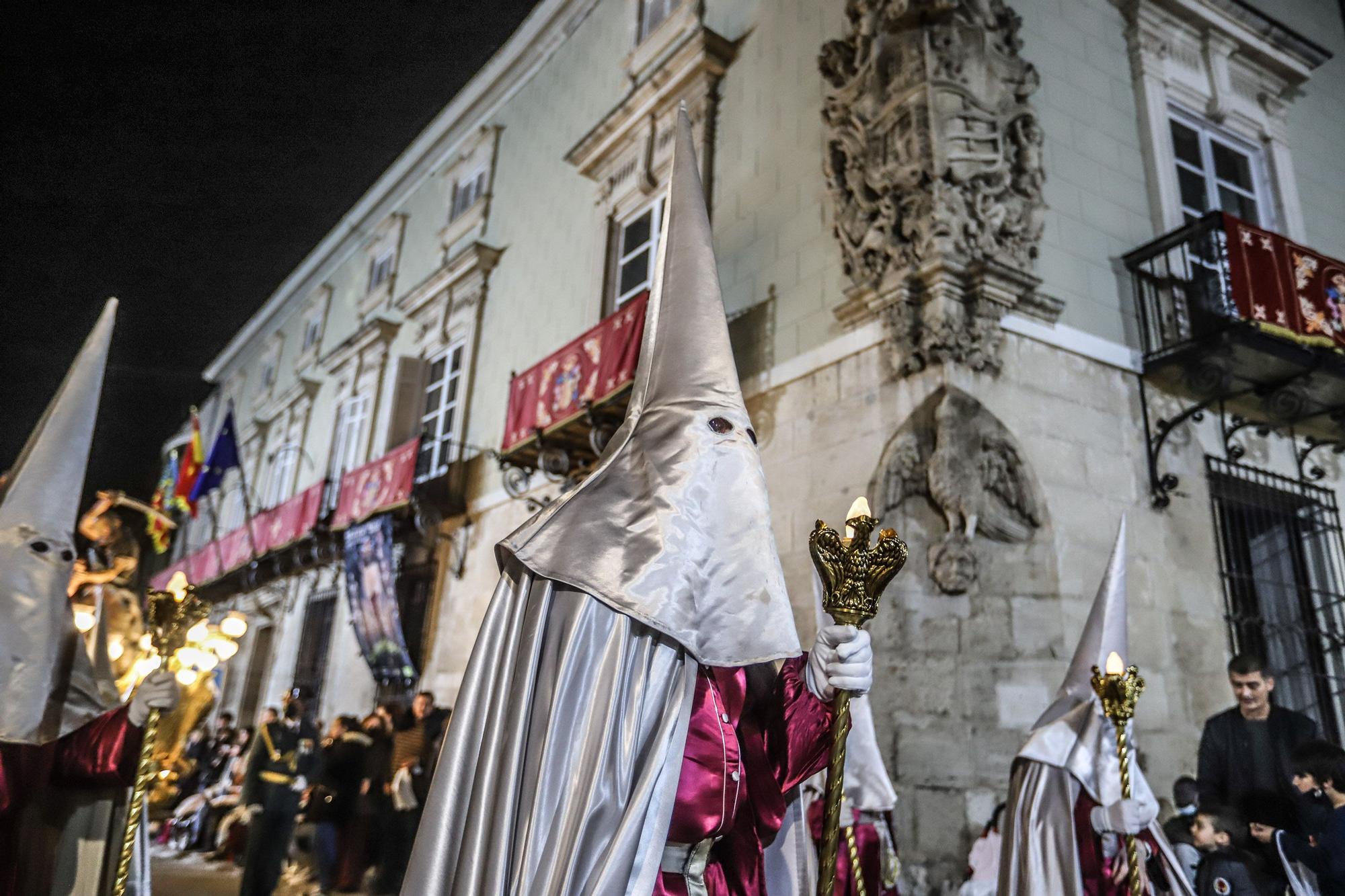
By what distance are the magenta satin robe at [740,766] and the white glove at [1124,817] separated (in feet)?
7.10

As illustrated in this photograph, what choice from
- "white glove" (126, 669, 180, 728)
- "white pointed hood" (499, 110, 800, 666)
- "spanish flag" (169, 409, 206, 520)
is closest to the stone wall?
"white pointed hood" (499, 110, 800, 666)

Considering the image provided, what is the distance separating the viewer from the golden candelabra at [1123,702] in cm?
356

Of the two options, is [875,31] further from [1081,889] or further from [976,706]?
[1081,889]

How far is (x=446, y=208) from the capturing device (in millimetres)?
16109

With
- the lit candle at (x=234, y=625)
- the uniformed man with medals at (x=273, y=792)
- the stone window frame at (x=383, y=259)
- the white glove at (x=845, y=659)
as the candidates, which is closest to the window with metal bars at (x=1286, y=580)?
the white glove at (x=845, y=659)

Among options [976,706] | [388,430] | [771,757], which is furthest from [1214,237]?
[388,430]

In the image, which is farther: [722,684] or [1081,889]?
[1081,889]

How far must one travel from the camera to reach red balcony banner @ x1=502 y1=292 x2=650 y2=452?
27.8 ft

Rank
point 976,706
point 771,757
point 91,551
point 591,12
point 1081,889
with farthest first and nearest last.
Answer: point 591,12 < point 91,551 < point 976,706 < point 1081,889 < point 771,757

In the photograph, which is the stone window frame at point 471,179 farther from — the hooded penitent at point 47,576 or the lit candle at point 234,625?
the hooded penitent at point 47,576

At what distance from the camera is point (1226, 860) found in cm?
415

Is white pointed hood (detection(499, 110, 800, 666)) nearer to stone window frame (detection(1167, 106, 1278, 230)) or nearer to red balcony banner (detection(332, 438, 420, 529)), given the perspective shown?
stone window frame (detection(1167, 106, 1278, 230))

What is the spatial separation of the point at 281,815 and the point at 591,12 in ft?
37.2

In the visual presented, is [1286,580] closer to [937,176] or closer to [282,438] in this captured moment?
[937,176]
